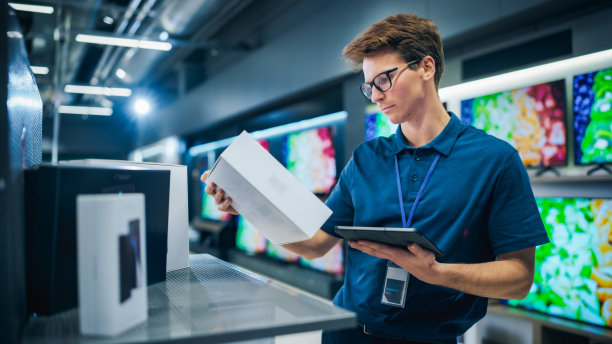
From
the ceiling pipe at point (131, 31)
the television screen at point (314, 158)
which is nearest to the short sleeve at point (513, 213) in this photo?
the television screen at point (314, 158)

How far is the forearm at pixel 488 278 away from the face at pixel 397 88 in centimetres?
50

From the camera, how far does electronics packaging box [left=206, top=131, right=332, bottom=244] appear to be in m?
1.11

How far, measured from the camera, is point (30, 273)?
3.07ft

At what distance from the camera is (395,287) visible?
4.16ft

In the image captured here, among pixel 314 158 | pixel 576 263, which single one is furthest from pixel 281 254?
pixel 576 263

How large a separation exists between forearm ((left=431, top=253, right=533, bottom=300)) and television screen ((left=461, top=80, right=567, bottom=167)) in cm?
166

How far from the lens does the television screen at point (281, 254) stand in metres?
5.51

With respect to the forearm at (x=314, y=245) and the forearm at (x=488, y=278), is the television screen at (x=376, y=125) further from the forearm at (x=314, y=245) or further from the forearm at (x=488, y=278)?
the forearm at (x=488, y=278)

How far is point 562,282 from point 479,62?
146 cm

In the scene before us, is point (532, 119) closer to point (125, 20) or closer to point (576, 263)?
point (576, 263)

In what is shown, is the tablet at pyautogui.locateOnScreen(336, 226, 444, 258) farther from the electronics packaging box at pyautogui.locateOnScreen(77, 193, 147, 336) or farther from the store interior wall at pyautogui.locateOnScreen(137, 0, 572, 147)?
the store interior wall at pyautogui.locateOnScreen(137, 0, 572, 147)

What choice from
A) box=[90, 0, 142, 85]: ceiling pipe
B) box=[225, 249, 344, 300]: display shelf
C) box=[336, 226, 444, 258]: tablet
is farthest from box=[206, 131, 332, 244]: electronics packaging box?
box=[90, 0, 142, 85]: ceiling pipe

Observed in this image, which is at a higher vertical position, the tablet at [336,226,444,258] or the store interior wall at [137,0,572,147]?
the store interior wall at [137,0,572,147]

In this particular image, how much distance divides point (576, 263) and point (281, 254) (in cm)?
374
